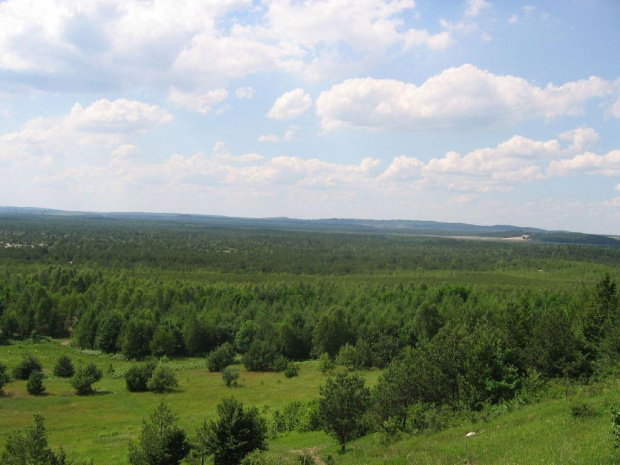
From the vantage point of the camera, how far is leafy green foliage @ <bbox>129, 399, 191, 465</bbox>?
24297 millimetres

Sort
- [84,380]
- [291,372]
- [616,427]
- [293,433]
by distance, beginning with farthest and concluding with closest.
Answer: [291,372] → [84,380] → [293,433] → [616,427]

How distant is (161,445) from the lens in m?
24.5

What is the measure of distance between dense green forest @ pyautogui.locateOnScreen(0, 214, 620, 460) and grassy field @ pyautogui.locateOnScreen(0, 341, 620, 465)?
4361mm

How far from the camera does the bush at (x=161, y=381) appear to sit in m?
57.9

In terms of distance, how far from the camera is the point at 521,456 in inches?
718

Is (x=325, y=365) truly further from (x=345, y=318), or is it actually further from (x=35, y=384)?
(x=35, y=384)

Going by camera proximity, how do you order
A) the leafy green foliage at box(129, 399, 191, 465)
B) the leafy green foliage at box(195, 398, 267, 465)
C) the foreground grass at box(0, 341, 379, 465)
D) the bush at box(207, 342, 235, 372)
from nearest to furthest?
the leafy green foliage at box(129, 399, 191, 465), the leafy green foliage at box(195, 398, 267, 465), the foreground grass at box(0, 341, 379, 465), the bush at box(207, 342, 235, 372)

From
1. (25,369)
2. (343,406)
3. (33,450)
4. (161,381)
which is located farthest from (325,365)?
(33,450)

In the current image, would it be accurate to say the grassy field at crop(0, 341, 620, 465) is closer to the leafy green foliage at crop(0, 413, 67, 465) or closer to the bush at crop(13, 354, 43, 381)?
the bush at crop(13, 354, 43, 381)

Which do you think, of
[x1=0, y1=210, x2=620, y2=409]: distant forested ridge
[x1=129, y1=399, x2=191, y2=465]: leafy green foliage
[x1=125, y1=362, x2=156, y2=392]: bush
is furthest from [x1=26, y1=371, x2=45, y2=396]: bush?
[x1=129, y1=399, x2=191, y2=465]: leafy green foliage

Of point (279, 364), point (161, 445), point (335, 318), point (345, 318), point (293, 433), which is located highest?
point (161, 445)

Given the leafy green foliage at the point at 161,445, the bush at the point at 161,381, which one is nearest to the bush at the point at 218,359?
the bush at the point at 161,381

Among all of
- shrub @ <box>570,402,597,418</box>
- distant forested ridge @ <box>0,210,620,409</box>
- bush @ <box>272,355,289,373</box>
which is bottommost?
bush @ <box>272,355,289,373</box>

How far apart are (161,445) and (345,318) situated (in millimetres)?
65639
